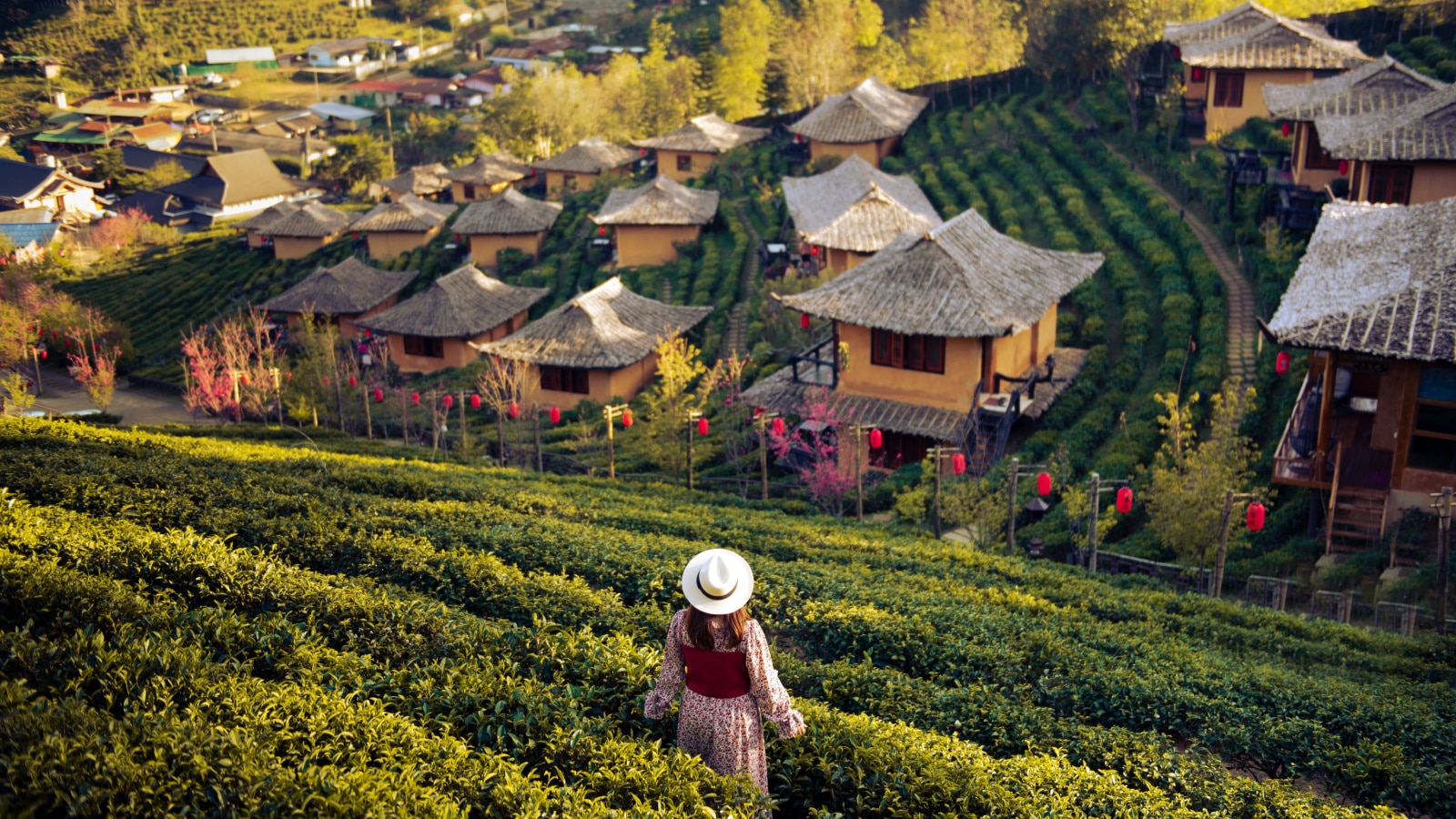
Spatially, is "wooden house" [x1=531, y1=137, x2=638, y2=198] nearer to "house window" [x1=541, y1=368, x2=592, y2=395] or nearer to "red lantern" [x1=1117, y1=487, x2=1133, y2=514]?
"house window" [x1=541, y1=368, x2=592, y2=395]

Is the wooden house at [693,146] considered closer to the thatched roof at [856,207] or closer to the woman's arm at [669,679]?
the thatched roof at [856,207]

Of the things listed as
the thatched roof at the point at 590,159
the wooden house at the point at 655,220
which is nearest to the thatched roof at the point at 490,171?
the thatched roof at the point at 590,159

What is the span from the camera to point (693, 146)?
2173 inches

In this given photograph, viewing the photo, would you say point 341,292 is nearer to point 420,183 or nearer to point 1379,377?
point 420,183

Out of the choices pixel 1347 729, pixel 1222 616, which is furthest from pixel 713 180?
pixel 1347 729

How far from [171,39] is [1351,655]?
414ft

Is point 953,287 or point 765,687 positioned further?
point 953,287

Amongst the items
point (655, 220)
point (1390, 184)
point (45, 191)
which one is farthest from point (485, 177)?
point (1390, 184)

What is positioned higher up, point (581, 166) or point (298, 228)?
point (581, 166)

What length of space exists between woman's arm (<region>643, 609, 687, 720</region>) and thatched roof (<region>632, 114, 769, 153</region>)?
50224 mm

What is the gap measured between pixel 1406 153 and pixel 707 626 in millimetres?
24474

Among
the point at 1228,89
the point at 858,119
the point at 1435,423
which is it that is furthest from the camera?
the point at 858,119

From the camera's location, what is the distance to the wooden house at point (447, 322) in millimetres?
38875

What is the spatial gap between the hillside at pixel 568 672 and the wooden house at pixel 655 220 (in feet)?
97.4
